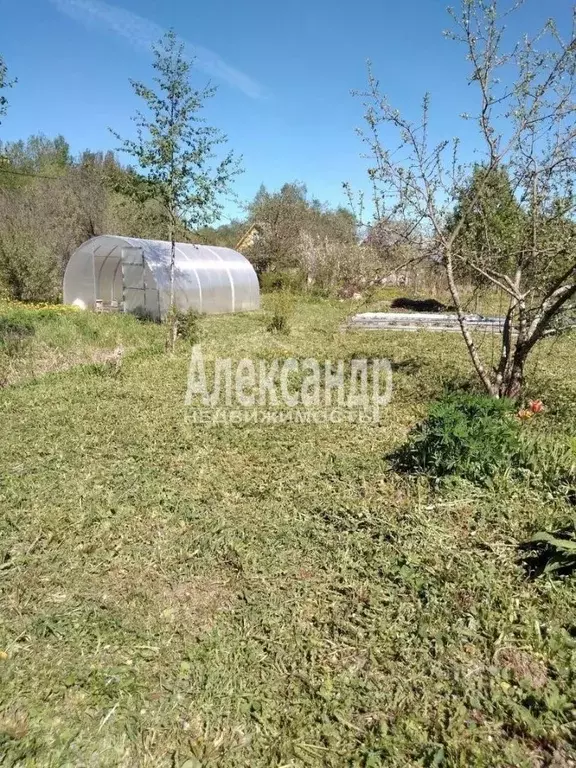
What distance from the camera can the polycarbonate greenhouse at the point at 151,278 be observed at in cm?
1309

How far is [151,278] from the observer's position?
42.4 feet

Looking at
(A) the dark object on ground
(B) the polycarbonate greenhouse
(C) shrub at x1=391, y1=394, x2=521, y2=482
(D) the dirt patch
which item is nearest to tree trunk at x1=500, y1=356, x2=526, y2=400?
(C) shrub at x1=391, y1=394, x2=521, y2=482

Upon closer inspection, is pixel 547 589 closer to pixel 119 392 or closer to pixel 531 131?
pixel 531 131

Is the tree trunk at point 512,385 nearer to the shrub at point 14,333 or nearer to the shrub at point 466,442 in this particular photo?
the shrub at point 466,442

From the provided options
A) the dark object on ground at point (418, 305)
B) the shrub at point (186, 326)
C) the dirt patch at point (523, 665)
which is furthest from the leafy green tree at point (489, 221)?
the dark object on ground at point (418, 305)

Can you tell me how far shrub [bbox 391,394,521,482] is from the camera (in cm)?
351

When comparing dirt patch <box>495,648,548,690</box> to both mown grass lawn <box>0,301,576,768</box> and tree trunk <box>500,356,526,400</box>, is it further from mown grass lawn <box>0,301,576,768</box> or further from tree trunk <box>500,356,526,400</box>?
tree trunk <box>500,356,526,400</box>

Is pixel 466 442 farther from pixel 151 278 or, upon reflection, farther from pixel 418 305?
pixel 418 305

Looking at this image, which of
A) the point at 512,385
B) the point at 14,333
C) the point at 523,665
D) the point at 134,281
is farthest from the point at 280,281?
the point at 523,665

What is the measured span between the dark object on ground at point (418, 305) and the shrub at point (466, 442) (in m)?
13.1

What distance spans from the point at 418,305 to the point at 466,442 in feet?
47.4

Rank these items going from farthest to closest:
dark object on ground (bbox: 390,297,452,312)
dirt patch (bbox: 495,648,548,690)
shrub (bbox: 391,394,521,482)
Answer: dark object on ground (bbox: 390,297,452,312) < shrub (bbox: 391,394,521,482) < dirt patch (bbox: 495,648,548,690)

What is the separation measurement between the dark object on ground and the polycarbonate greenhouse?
5463 mm

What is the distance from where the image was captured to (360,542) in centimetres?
304
